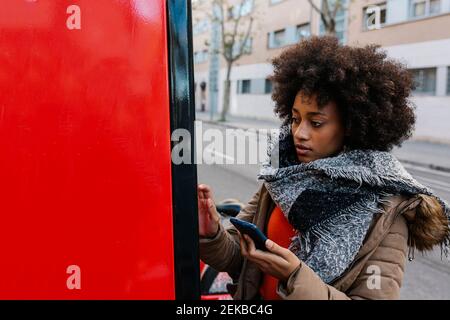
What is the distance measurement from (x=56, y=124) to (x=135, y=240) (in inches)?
12.1

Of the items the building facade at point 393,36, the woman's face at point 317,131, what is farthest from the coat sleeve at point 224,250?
the building facade at point 393,36

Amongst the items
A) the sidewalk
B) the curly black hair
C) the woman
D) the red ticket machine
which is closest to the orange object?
the woman

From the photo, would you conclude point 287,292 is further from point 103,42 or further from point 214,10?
point 214,10

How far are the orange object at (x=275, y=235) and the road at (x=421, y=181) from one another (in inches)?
23.7

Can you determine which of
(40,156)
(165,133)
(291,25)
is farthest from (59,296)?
(291,25)

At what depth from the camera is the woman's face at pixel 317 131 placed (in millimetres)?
1448

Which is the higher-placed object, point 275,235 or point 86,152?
point 86,152

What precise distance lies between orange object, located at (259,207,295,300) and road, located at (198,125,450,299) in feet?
1.97

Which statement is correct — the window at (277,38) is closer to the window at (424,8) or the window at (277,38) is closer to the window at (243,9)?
the window at (243,9)

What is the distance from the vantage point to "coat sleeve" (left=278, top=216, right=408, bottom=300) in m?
1.16

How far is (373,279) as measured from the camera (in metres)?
1.23

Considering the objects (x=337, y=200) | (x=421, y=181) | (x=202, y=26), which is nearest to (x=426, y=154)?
(x=421, y=181)

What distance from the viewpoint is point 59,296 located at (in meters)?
1.02

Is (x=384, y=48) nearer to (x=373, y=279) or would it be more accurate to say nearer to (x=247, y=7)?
(x=373, y=279)
